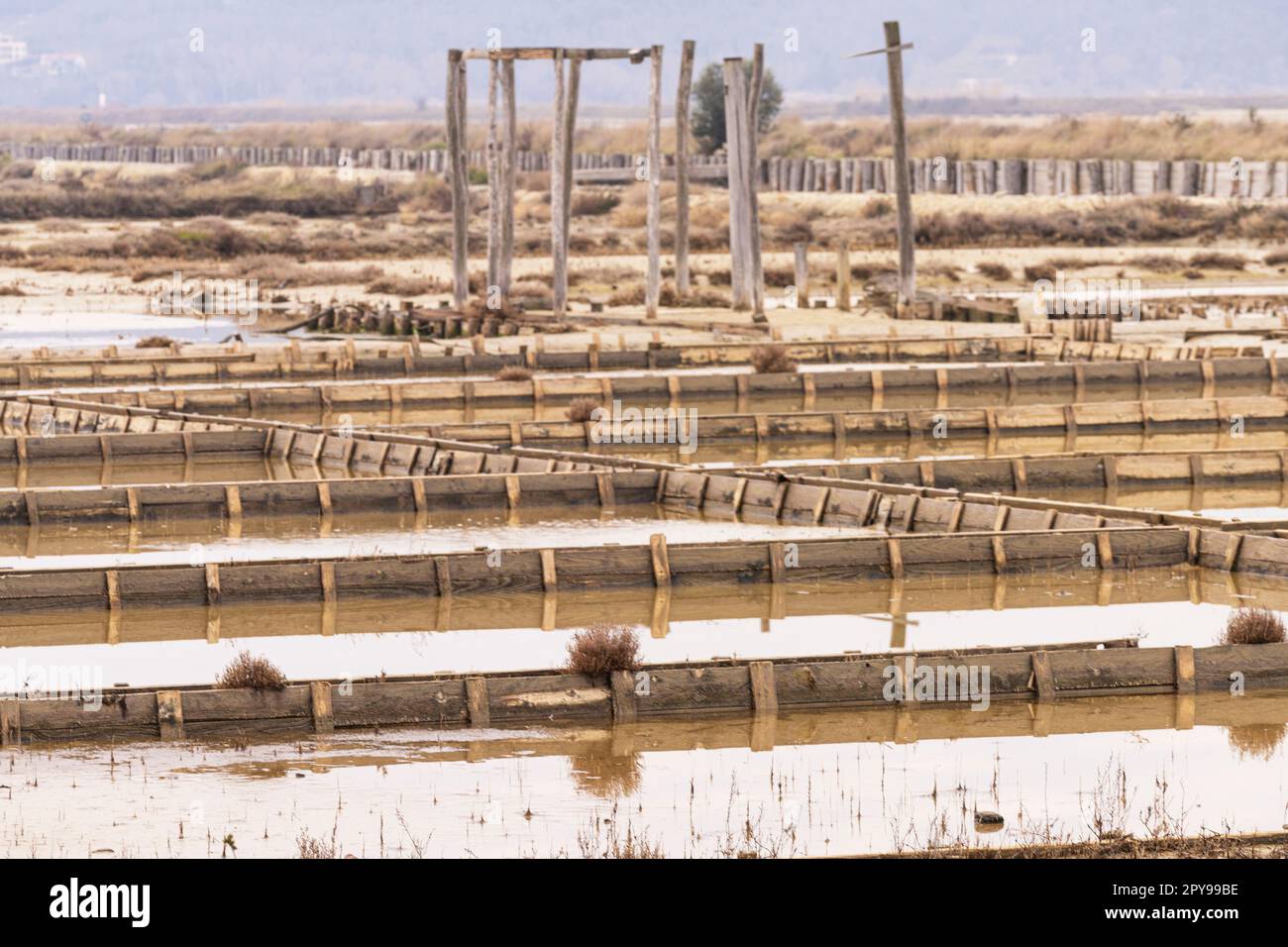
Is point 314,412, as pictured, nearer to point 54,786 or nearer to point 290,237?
point 54,786

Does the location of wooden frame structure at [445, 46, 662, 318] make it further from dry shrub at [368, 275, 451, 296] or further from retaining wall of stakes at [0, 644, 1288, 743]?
retaining wall of stakes at [0, 644, 1288, 743]

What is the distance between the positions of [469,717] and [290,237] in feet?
144

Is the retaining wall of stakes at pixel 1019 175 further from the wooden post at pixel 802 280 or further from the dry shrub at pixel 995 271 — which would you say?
the wooden post at pixel 802 280

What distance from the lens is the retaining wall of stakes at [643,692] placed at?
1316 centimetres

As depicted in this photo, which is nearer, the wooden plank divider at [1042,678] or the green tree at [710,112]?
the wooden plank divider at [1042,678]

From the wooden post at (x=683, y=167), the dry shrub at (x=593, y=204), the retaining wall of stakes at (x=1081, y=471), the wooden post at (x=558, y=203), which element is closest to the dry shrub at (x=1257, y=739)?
the retaining wall of stakes at (x=1081, y=471)

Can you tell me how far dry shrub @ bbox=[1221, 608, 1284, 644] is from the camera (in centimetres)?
1491

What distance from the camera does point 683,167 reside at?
36656mm

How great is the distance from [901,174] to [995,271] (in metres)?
10.6

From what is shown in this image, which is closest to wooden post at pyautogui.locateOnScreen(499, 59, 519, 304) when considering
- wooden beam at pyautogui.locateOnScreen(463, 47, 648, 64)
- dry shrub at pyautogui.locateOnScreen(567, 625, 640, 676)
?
wooden beam at pyautogui.locateOnScreen(463, 47, 648, 64)

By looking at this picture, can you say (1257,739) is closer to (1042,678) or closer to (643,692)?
(1042,678)

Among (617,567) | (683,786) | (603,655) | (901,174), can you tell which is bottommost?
(683,786)

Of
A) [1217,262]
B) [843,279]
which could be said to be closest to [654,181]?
[843,279]

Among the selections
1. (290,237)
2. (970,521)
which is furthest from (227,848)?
(290,237)
